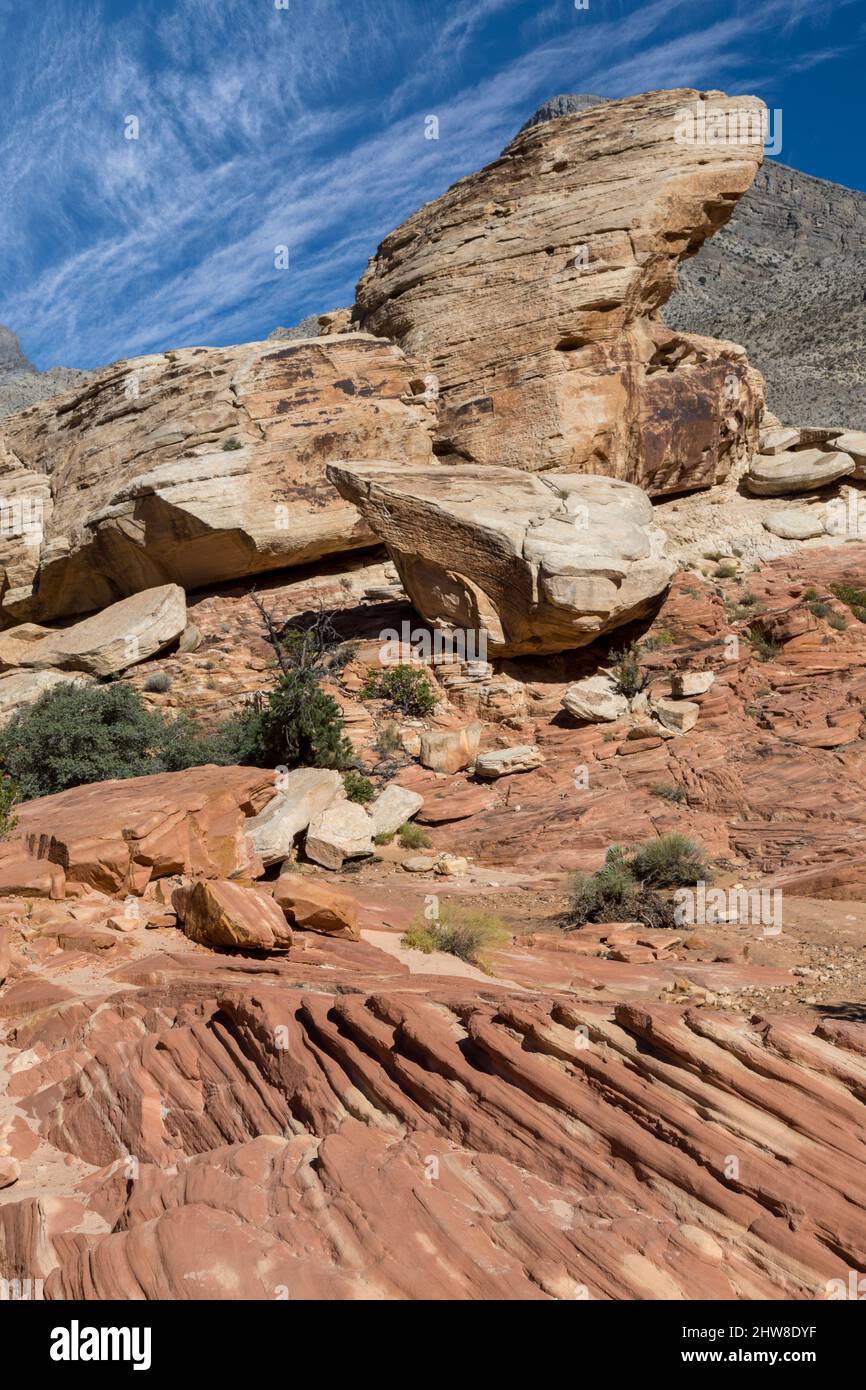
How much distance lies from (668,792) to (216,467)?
13021 mm

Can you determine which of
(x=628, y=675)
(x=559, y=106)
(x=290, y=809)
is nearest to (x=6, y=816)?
(x=290, y=809)

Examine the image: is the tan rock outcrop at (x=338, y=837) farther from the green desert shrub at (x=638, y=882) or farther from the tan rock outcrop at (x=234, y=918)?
the tan rock outcrop at (x=234, y=918)

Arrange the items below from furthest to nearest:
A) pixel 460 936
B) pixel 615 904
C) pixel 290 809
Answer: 1. pixel 290 809
2. pixel 615 904
3. pixel 460 936

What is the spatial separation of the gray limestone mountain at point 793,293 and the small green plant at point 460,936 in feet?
89.7

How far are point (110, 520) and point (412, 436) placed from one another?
7557 mm

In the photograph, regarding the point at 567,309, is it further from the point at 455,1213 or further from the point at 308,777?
the point at 455,1213

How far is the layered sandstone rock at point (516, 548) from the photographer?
1730 cm

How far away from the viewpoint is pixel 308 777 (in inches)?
546

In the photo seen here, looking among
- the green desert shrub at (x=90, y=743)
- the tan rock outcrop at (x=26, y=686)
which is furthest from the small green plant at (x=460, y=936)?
the tan rock outcrop at (x=26, y=686)

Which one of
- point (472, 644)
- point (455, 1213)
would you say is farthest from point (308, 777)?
point (455, 1213)

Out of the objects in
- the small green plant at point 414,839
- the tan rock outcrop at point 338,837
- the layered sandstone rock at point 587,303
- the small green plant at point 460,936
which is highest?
the layered sandstone rock at point 587,303

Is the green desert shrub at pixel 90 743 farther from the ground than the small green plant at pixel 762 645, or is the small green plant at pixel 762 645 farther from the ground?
the small green plant at pixel 762 645

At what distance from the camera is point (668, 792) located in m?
14.1

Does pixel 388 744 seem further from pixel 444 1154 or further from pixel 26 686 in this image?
pixel 444 1154
